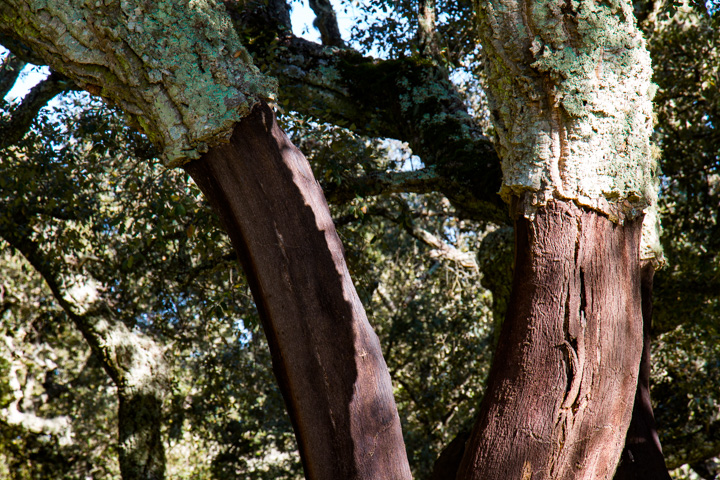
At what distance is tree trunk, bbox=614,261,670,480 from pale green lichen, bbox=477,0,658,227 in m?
0.61

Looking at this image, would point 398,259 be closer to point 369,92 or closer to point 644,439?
point 369,92

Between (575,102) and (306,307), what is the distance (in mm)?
1264

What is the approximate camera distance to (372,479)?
82.7 inches

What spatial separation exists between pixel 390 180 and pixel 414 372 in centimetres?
658

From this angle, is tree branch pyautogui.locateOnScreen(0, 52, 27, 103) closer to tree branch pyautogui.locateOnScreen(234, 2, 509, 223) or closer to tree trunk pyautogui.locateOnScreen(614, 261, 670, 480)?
tree branch pyautogui.locateOnScreen(234, 2, 509, 223)

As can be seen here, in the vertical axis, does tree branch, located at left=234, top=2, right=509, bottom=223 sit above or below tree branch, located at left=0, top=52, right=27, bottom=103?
below

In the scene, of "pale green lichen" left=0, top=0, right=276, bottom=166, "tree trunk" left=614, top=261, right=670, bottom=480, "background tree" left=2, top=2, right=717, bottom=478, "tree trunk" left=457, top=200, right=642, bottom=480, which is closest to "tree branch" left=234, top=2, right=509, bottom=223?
"background tree" left=2, top=2, right=717, bottom=478

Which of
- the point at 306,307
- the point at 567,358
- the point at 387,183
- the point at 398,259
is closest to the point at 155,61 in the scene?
the point at 306,307

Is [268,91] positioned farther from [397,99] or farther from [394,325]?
[394,325]

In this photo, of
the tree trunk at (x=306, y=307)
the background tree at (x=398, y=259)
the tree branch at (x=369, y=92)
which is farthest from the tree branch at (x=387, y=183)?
the tree trunk at (x=306, y=307)

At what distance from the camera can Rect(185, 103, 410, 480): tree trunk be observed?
214cm

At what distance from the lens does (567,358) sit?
203 cm

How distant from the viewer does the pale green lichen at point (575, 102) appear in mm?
2145

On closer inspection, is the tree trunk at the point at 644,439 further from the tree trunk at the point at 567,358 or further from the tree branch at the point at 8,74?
the tree branch at the point at 8,74
